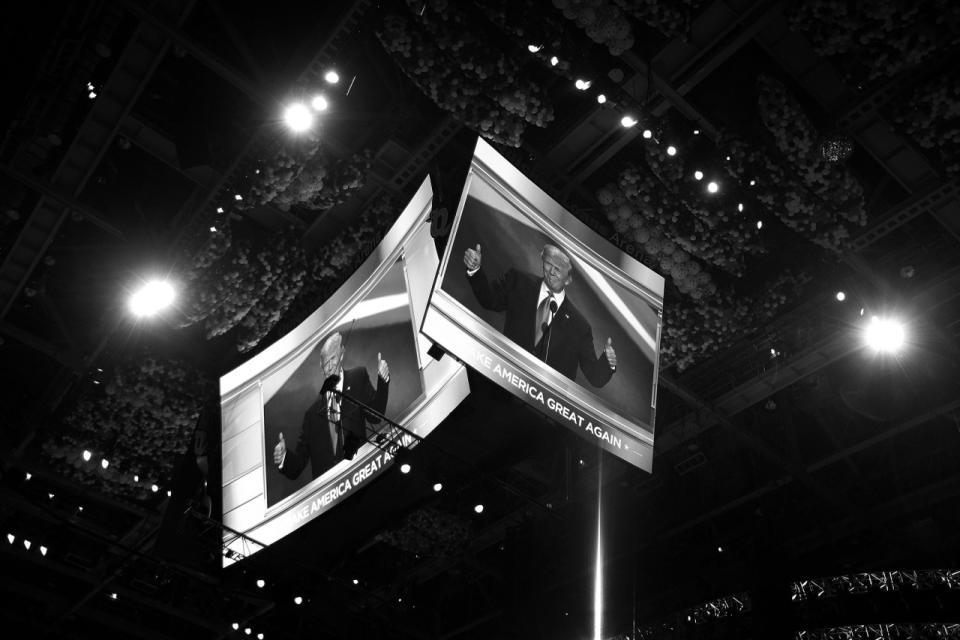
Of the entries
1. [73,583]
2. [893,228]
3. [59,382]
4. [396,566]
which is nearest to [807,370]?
[893,228]

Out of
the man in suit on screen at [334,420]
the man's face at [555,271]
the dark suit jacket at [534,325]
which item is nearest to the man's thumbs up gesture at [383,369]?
the man in suit on screen at [334,420]

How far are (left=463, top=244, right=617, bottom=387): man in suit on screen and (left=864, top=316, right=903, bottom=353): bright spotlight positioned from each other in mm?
4338

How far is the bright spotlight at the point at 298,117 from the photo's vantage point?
9680 mm

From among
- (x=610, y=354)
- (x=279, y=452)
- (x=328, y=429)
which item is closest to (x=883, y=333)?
(x=610, y=354)

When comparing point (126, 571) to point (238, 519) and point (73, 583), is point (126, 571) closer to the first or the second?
point (73, 583)

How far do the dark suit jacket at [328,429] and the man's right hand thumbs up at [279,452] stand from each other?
3.5 inches

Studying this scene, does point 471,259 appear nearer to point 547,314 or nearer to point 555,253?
point 547,314

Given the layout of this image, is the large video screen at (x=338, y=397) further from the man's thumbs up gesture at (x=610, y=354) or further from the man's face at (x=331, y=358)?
the man's thumbs up gesture at (x=610, y=354)

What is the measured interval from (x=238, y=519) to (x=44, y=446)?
4955mm

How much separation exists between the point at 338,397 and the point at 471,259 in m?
2.34

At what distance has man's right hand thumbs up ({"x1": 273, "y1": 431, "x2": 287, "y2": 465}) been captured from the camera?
32.6 feet

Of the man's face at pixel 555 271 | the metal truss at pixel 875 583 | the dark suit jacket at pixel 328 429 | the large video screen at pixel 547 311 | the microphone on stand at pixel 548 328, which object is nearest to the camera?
the large video screen at pixel 547 311

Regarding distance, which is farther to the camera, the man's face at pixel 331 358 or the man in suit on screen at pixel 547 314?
the man's face at pixel 331 358

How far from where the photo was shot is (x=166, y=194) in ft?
37.3
